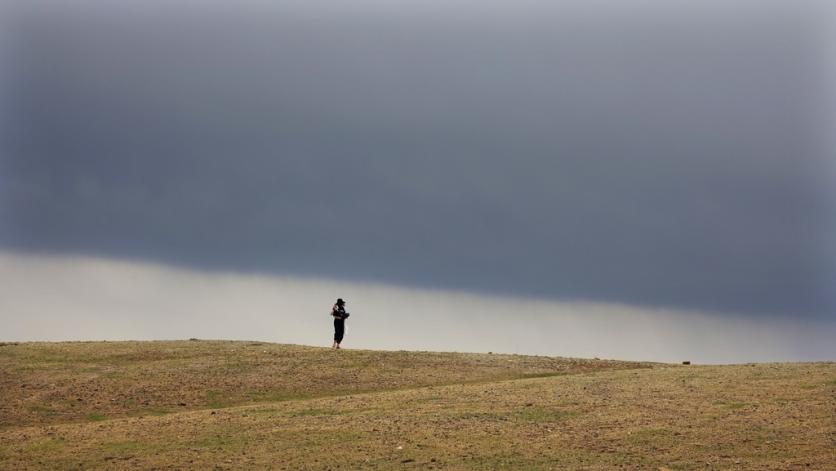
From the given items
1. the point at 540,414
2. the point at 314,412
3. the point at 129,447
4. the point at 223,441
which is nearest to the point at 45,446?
the point at 129,447

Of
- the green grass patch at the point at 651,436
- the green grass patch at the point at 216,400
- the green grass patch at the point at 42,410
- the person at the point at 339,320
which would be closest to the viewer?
the green grass patch at the point at 651,436

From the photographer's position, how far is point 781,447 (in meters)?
27.0

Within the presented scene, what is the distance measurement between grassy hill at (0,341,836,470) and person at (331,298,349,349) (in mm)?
1326

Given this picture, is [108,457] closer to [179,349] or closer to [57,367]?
[57,367]

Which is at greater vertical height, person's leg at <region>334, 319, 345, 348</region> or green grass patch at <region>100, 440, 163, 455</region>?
person's leg at <region>334, 319, 345, 348</region>

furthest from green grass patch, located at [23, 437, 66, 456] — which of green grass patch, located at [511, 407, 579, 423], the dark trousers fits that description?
the dark trousers

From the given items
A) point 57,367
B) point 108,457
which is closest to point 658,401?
point 108,457

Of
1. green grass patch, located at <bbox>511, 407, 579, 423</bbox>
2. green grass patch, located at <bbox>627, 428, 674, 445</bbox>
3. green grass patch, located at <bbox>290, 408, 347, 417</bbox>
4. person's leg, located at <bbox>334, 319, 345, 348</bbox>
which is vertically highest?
person's leg, located at <bbox>334, 319, 345, 348</bbox>

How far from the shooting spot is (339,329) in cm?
4438

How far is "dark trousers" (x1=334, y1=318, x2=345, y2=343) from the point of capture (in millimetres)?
44062

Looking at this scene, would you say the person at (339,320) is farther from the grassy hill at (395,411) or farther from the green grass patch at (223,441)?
the green grass patch at (223,441)

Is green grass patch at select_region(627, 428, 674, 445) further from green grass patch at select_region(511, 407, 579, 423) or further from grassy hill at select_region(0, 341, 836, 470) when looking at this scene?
green grass patch at select_region(511, 407, 579, 423)

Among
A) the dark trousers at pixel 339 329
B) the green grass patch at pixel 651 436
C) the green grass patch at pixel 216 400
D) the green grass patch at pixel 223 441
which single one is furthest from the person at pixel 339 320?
the green grass patch at pixel 651 436

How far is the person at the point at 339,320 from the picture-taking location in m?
43.5
